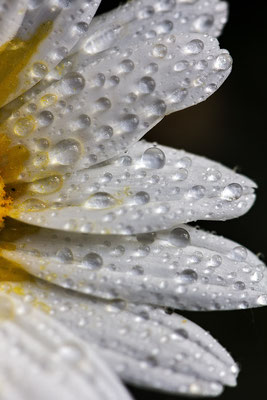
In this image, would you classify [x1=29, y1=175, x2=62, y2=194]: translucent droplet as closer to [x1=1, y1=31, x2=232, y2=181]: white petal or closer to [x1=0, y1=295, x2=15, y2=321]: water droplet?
[x1=1, y1=31, x2=232, y2=181]: white petal

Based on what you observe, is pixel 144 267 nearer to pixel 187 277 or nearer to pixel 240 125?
pixel 187 277

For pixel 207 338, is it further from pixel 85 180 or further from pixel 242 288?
pixel 85 180

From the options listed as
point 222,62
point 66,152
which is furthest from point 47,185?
point 222,62

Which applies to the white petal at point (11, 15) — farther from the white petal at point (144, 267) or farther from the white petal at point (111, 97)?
the white petal at point (144, 267)

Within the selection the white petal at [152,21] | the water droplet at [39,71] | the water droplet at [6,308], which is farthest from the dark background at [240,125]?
the water droplet at [6,308]

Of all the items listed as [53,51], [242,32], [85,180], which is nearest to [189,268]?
[85,180]

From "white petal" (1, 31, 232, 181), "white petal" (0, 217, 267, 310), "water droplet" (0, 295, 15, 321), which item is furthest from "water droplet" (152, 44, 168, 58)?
"water droplet" (0, 295, 15, 321)
